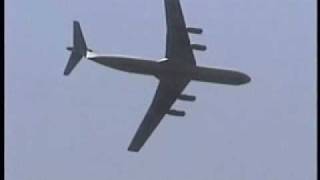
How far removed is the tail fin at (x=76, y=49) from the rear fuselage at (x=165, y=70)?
0.14 metres

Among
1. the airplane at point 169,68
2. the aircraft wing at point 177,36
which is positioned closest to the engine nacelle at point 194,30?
the airplane at point 169,68

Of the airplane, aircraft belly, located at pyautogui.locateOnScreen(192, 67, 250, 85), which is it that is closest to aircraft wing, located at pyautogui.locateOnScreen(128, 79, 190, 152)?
the airplane

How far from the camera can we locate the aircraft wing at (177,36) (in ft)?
29.6

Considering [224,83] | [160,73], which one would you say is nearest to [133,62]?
[160,73]

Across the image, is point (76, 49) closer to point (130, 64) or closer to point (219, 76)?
point (130, 64)

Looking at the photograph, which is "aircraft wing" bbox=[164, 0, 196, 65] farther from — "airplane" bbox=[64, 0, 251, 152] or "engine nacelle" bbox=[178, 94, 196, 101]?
"engine nacelle" bbox=[178, 94, 196, 101]

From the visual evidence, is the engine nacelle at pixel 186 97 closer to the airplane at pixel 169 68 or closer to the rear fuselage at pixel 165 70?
the airplane at pixel 169 68

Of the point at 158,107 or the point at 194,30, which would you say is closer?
the point at 194,30

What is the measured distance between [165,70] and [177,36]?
1.65 ft

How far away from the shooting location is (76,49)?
9.05 metres

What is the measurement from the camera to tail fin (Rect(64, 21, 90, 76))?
8.51 m

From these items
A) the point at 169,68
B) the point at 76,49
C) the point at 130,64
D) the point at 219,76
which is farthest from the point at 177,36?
the point at 76,49
